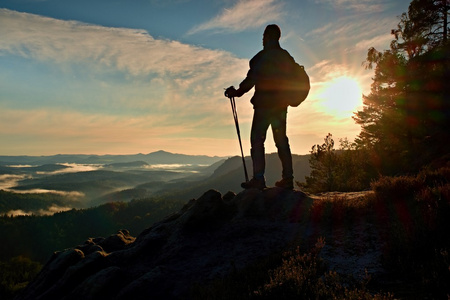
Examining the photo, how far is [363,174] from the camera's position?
85.8 ft

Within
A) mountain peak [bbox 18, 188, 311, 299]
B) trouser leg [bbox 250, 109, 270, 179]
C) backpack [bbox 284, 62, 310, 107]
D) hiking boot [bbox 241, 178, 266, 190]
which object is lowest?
mountain peak [bbox 18, 188, 311, 299]

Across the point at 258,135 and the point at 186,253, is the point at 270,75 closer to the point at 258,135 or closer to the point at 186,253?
the point at 258,135

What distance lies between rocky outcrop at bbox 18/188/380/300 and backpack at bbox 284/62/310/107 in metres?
2.64

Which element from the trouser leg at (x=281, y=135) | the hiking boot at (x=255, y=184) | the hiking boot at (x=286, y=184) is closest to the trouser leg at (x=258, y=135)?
the trouser leg at (x=281, y=135)

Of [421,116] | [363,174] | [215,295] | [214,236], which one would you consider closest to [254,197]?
[214,236]

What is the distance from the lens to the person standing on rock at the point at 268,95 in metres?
7.82

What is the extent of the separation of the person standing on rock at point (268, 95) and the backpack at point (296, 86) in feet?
0.60

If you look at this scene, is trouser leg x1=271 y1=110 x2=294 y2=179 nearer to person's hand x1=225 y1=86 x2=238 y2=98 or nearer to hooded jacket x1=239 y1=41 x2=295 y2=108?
hooded jacket x1=239 y1=41 x2=295 y2=108

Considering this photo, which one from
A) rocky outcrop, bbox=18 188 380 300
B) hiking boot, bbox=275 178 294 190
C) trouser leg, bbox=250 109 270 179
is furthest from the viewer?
hiking boot, bbox=275 178 294 190

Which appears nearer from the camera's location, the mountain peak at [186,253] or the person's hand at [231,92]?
the mountain peak at [186,253]

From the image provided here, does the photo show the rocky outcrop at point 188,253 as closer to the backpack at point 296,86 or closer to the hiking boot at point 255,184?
the hiking boot at point 255,184

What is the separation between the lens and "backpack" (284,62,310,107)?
7906 millimetres

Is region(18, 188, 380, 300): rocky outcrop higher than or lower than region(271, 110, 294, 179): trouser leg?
lower

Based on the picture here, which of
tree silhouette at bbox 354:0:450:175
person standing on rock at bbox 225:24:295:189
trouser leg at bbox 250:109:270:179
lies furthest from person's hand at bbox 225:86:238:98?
tree silhouette at bbox 354:0:450:175
